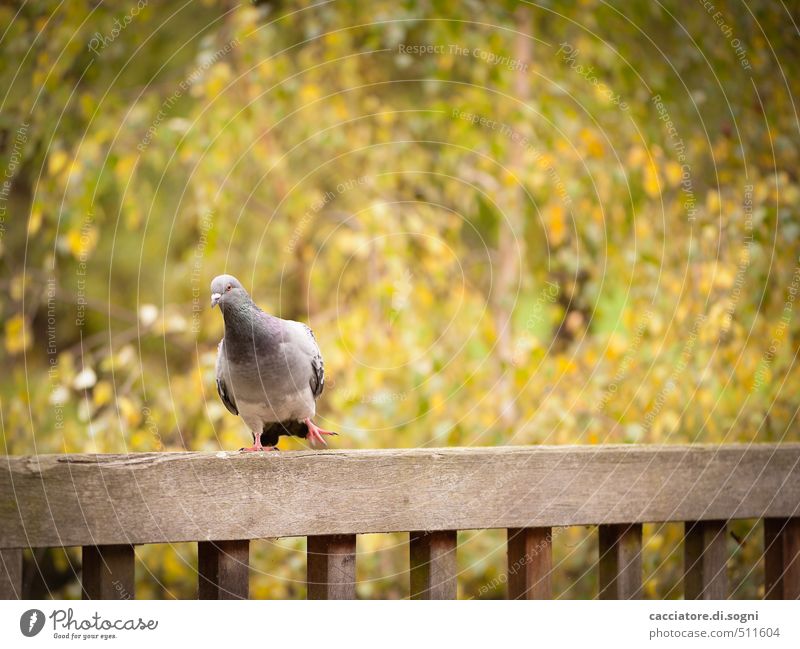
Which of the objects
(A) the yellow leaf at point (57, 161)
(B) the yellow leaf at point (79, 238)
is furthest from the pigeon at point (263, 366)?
(A) the yellow leaf at point (57, 161)

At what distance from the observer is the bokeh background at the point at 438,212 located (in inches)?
121

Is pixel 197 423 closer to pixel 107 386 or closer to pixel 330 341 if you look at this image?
pixel 107 386

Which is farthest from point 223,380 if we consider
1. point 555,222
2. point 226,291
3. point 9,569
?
point 555,222

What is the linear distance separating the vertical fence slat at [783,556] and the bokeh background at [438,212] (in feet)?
2.93

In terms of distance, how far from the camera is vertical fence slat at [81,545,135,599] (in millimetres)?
1346

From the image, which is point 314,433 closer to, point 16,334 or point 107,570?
point 107,570

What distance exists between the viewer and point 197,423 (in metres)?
3.61

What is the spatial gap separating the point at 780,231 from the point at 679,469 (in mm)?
1558

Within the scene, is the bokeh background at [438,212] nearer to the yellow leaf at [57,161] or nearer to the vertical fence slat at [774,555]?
the yellow leaf at [57,161]

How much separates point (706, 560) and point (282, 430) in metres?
1.10

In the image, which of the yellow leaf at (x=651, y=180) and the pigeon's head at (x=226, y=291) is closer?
the pigeon's head at (x=226, y=291)

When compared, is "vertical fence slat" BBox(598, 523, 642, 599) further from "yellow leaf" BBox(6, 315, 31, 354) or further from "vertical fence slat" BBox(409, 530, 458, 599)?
"yellow leaf" BBox(6, 315, 31, 354)

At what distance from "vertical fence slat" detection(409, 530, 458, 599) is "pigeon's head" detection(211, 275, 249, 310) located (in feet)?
2.15
